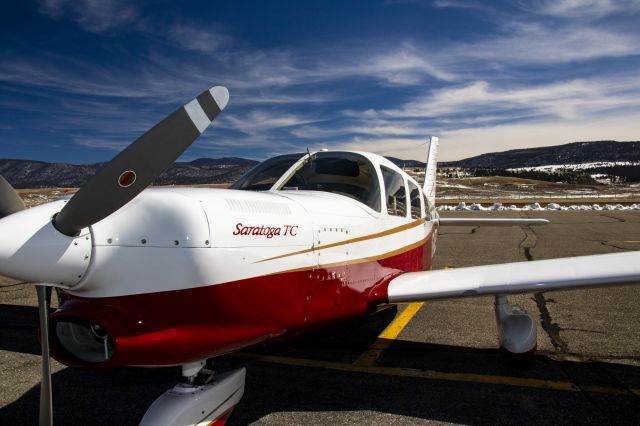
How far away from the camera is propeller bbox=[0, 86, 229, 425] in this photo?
2.22 m

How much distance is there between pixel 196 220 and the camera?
2.55 meters

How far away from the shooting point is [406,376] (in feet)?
14.0

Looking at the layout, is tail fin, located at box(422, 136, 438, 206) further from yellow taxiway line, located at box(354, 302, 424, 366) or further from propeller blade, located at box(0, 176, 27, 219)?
propeller blade, located at box(0, 176, 27, 219)

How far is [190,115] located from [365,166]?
9.07 feet

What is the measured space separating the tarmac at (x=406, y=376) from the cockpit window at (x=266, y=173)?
188 centimetres

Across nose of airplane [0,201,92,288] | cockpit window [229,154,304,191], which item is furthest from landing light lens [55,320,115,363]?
cockpit window [229,154,304,191]

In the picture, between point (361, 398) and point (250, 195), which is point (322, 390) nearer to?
point (361, 398)

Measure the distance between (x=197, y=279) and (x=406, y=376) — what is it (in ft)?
8.48

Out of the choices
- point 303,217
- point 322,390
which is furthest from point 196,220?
point 322,390

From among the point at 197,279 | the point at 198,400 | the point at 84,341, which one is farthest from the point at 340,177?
the point at 84,341

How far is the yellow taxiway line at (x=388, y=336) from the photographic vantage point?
15.6ft

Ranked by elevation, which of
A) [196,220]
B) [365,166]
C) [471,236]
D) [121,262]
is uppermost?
[365,166]

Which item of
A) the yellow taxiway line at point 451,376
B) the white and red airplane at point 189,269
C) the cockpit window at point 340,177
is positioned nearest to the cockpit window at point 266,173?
the cockpit window at point 340,177

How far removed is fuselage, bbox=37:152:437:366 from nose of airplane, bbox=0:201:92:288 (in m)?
0.06
